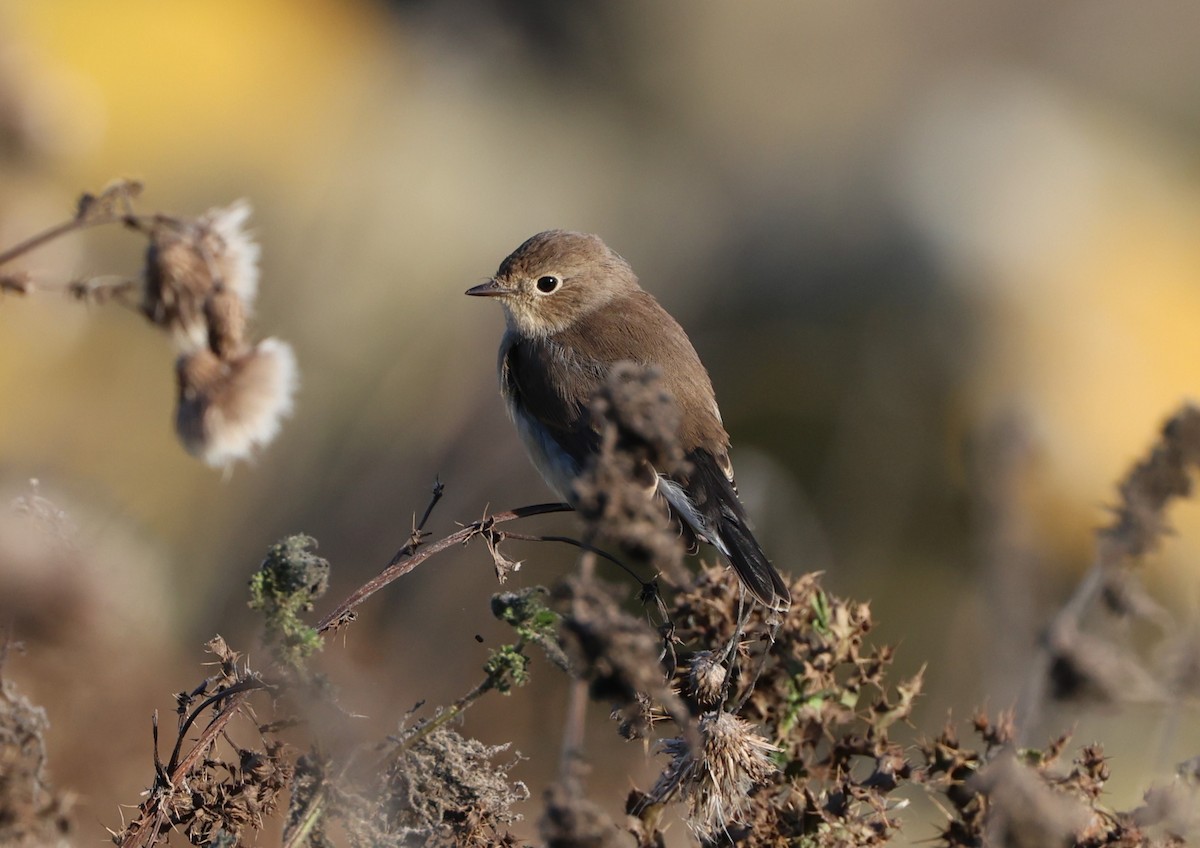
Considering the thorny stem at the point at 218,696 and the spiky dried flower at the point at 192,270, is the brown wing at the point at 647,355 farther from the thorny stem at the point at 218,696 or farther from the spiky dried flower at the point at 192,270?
the thorny stem at the point at 218,696

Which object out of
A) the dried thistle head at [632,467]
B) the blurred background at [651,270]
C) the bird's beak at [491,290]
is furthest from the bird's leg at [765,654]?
the bird's beak at [491,290]

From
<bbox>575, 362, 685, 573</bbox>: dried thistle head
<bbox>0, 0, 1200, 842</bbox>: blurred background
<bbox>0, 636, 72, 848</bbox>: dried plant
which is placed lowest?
<bbox>0, 636, 72, 848</bbox>: dried plant

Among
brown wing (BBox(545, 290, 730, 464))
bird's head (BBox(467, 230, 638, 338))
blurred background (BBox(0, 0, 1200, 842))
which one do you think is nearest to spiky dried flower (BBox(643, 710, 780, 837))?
brown wing (BBox(545, 290, 730, 464))

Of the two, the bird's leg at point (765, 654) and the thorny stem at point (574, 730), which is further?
the bird's leg at point (765, 654)

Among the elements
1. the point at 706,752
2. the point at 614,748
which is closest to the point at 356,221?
the point at 614,748

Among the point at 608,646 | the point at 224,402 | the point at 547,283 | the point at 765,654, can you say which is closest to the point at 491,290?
the point at 547,283

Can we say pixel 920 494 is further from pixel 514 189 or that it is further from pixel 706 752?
pixel 706 752

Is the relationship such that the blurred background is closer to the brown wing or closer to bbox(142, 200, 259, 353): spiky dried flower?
the brown wing
